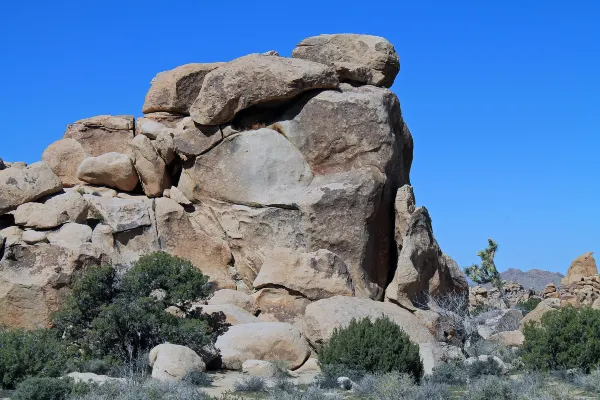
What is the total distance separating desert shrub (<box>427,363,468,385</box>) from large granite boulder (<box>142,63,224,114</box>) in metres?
11.9

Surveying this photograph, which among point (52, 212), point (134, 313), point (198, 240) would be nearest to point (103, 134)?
point (52, 212)

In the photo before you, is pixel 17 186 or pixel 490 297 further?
pixel 490 297

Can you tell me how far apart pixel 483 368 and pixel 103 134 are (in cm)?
1384

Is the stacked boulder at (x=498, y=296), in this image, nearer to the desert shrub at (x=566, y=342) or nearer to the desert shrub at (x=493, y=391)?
the desert shrub at (x=566, y=342)

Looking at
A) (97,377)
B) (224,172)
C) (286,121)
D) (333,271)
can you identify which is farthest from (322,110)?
(97,377)

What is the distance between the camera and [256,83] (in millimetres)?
22844

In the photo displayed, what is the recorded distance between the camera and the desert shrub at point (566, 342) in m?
16.8

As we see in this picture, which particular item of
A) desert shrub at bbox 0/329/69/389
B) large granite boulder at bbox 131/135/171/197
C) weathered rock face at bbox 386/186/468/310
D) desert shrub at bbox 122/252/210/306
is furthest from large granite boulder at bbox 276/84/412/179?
desert shrub at bbox 0/329/69/389

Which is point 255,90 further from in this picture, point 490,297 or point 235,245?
point 490,297

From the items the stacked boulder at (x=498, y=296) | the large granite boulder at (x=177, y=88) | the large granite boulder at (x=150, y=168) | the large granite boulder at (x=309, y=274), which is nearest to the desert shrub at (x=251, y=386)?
the large granite boulder at (x=309, y=274)

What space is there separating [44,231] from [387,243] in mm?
8831

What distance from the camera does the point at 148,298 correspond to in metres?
18.0

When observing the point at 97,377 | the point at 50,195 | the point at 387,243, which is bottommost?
the point at 97,377

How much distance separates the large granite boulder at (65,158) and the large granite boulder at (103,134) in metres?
0.25
